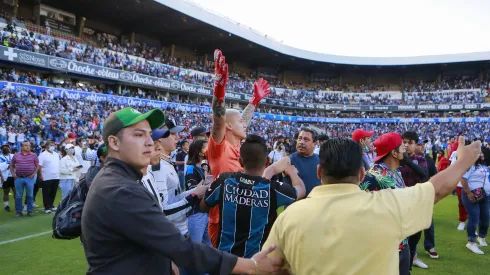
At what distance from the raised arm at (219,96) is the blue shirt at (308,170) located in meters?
1.40

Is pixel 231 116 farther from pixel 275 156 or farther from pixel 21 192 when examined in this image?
pixel 275 156

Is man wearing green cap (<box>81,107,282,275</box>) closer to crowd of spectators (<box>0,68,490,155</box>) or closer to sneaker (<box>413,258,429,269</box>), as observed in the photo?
sneaker (<box>413,258,429,269</box>)

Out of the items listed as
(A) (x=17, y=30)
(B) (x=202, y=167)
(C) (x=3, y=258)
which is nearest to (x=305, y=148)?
(B) (x=202, y=167)

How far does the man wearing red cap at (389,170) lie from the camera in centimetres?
302

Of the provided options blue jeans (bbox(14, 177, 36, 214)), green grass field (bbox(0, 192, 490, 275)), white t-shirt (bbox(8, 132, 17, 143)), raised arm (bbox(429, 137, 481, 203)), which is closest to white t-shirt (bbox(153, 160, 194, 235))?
raised arm (bbox(429, 137, 481, 203))

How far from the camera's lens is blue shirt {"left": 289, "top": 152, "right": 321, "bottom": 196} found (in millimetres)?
4020

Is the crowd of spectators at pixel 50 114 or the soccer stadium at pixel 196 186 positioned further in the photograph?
the crowd of spectators at pixel 50 114

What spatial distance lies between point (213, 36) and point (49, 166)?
29268 millimetres

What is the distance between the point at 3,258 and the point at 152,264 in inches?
195

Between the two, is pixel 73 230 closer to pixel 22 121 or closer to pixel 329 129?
pixel 22 121

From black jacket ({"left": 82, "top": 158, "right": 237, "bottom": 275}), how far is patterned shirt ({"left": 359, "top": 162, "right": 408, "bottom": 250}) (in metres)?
1.85

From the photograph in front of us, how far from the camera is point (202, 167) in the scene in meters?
4.64

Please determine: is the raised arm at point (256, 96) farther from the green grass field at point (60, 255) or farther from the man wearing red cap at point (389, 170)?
the green grass field at point (60, 255)

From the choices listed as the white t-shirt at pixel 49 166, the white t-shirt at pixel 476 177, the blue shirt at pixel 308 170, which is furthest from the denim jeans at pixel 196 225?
the white t-shirt at pixel 49 166
